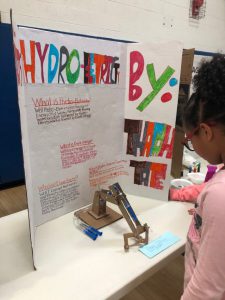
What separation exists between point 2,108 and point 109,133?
1676 millimetres

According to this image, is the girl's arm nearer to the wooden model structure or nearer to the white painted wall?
the wooden model structure

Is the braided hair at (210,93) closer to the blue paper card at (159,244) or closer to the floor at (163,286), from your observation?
the blue paper card at (159,244)

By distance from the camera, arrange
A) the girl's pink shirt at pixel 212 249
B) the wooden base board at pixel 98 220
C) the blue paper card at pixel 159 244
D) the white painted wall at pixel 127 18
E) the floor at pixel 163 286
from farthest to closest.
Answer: the white painted wall at pixel 127 18, the floor at pixel 163 286, the wooden base board at pixel 98 220, the blue paper card at pixel 159 244, the girl's pink shirt at pixel 212 249

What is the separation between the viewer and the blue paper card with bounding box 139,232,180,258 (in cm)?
81

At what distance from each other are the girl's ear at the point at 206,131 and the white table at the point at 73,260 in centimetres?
40

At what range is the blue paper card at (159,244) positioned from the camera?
0.81m

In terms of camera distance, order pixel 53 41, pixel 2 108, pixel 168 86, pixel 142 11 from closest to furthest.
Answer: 1. pixel 53 41
2. pixel 168 86
3. pixel 2 108
4. pixel 142 11

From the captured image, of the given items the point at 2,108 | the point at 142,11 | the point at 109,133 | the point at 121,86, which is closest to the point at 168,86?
the point at 121,86

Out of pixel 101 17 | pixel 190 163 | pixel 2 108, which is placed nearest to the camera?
pixel 190 163

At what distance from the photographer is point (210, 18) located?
3672 mm

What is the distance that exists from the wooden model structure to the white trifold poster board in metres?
0.09

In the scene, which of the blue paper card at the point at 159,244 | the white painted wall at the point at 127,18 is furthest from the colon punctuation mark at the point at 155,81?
the white painted wall at the point at 127,18

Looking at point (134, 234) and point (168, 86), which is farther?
point (168, 86)

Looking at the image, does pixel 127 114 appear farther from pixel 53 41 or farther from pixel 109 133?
pixel 53 41
